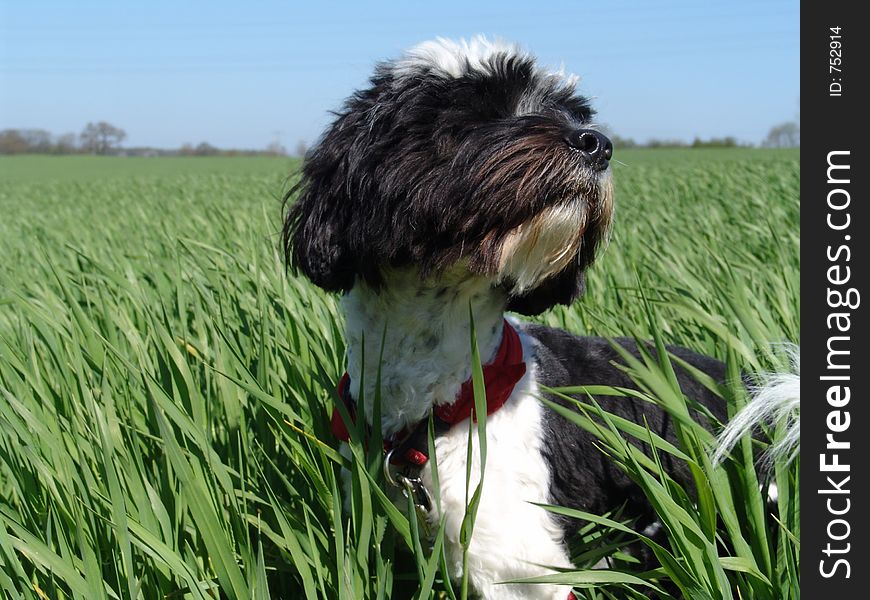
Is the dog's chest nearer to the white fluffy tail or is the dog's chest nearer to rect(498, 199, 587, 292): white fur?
rect(498, 199, 587, 292): white fur

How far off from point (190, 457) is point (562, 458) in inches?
33.4

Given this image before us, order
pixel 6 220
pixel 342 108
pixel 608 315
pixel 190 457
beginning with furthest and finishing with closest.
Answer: pixel 6 220 → pixel 608 315 → pixel 342 108 → pixel 190 457

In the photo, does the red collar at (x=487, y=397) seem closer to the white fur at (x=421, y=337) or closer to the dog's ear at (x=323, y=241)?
the white fur at (x=421, y=337)

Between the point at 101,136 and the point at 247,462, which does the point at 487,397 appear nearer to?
the point at 247,462

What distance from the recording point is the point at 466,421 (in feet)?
6.12

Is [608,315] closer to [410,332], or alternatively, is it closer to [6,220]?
[410,332]

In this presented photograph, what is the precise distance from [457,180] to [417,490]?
0.69 metres

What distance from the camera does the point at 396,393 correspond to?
1.92 metres

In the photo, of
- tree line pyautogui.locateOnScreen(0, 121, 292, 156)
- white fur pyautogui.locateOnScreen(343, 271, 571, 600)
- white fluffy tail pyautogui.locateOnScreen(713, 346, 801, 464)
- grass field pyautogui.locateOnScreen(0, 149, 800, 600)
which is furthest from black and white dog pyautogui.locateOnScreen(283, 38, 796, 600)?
tree line pyautogui.locateOnScreen(0, 121, 292, 156)

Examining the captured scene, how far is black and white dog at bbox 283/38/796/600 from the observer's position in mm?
1745

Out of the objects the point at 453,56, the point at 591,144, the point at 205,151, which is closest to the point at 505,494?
the point at 591,144

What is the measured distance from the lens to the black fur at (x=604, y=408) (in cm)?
192
